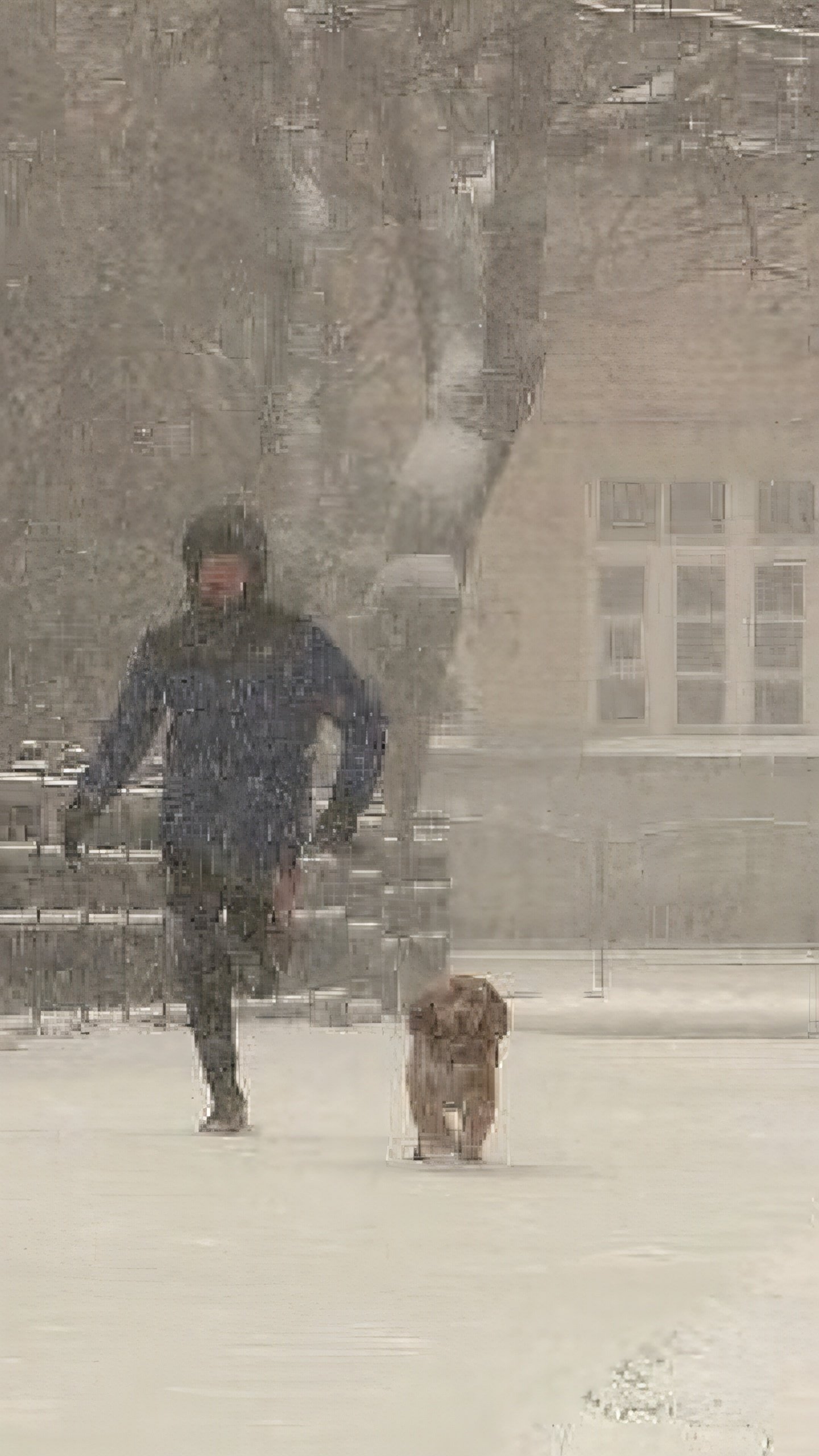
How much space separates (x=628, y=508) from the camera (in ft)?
131

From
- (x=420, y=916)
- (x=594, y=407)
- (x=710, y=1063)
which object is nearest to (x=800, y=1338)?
(x=710, y=1063)

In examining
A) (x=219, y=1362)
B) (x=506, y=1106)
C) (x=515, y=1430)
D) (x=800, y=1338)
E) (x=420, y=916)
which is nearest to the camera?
(x=515, y=1430)

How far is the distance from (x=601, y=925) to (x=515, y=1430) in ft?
79.8

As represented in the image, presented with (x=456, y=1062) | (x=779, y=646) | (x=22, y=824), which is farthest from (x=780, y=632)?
(x=456, y=1062)

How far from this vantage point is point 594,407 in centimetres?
3975

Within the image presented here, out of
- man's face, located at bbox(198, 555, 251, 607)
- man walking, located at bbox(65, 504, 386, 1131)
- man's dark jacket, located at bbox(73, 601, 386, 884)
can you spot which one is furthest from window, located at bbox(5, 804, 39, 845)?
man's face, located at bbox(198, 555, 251, 607)

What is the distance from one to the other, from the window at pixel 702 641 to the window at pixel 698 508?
0.34m

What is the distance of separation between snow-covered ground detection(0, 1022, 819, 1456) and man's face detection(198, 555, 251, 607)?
170 cm

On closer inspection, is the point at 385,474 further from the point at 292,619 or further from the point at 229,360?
the point at 292,619

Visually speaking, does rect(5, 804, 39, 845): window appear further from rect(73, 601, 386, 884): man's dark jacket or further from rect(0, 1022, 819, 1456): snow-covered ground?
rect(73, 601, 386, 884): man's dark jacket

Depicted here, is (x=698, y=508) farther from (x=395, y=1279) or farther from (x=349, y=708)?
(x=395, y=1279)

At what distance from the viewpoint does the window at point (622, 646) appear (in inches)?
1580

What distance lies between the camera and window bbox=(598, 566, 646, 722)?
40.1m

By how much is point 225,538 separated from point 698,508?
85.4 ft
